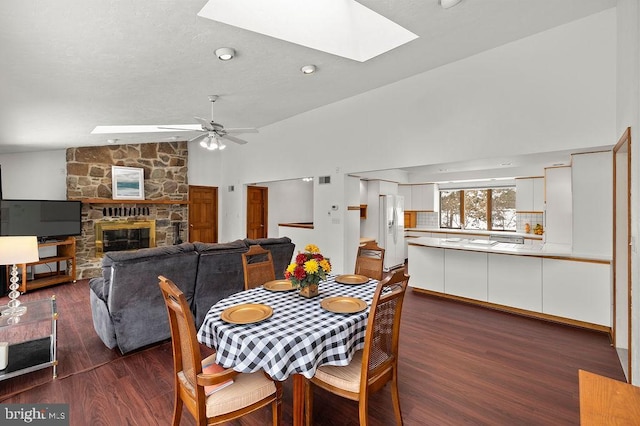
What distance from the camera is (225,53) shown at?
299 cm

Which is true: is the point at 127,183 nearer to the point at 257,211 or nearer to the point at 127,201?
the point at 127,201

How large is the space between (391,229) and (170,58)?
16.5 ft

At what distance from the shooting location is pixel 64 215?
17.8ft

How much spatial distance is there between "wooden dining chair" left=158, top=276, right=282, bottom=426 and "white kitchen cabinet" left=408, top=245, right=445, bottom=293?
136 inches

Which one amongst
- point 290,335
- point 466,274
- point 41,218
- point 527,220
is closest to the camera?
point 290,335

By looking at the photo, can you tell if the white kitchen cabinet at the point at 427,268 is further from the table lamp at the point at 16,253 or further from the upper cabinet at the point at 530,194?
the table lamp at the point at 16,253

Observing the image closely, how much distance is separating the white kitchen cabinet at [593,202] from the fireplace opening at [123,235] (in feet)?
25.0

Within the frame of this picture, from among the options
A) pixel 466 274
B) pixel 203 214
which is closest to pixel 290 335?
pixel 466 274

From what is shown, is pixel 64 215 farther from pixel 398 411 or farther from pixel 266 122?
pixel 398 411

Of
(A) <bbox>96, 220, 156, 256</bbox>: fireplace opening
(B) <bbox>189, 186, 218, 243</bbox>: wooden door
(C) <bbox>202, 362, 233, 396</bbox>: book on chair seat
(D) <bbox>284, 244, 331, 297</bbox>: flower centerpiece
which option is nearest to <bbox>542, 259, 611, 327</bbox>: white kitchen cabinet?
(D) <bbox>284, 244, 331, 297</bbox>: flower centerpiece

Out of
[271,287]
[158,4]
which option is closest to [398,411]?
[271,287]

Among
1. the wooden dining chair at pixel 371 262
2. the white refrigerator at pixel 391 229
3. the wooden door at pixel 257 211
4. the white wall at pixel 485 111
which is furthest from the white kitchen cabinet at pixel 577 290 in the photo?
the wooden door at pixel 257 211

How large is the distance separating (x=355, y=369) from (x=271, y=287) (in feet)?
3.00

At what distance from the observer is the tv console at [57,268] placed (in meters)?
5.08
